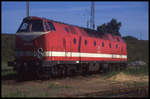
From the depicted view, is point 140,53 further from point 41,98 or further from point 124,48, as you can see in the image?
point 41,98

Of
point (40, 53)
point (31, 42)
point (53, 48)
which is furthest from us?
point (53, 48)

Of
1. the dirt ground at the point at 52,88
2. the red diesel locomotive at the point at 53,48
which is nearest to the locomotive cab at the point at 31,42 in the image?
the red diesel locomotive at the point at 53,48

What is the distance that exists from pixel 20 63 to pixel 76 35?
4425mm

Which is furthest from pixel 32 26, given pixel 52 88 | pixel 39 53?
pixel 52 88

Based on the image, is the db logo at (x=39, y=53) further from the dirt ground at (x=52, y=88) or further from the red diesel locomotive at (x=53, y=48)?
the dirt ground at (x=52, y=88)

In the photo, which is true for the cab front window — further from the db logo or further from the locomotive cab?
Answer: the db logo

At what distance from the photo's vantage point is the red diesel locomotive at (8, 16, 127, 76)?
15.4 metres

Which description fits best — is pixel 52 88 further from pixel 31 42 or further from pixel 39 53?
pixel 31 42

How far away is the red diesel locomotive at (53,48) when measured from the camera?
608 inches

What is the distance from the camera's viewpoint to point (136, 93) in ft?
37.9

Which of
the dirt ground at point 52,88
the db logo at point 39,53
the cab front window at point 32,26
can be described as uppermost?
the cab front window at point 32,26

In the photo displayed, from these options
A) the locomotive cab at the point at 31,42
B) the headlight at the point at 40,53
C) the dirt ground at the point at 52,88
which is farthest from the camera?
the locomotive cab at the point at 31,42

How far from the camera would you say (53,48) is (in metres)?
15.9

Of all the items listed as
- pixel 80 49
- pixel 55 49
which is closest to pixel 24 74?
pixel 55 49
